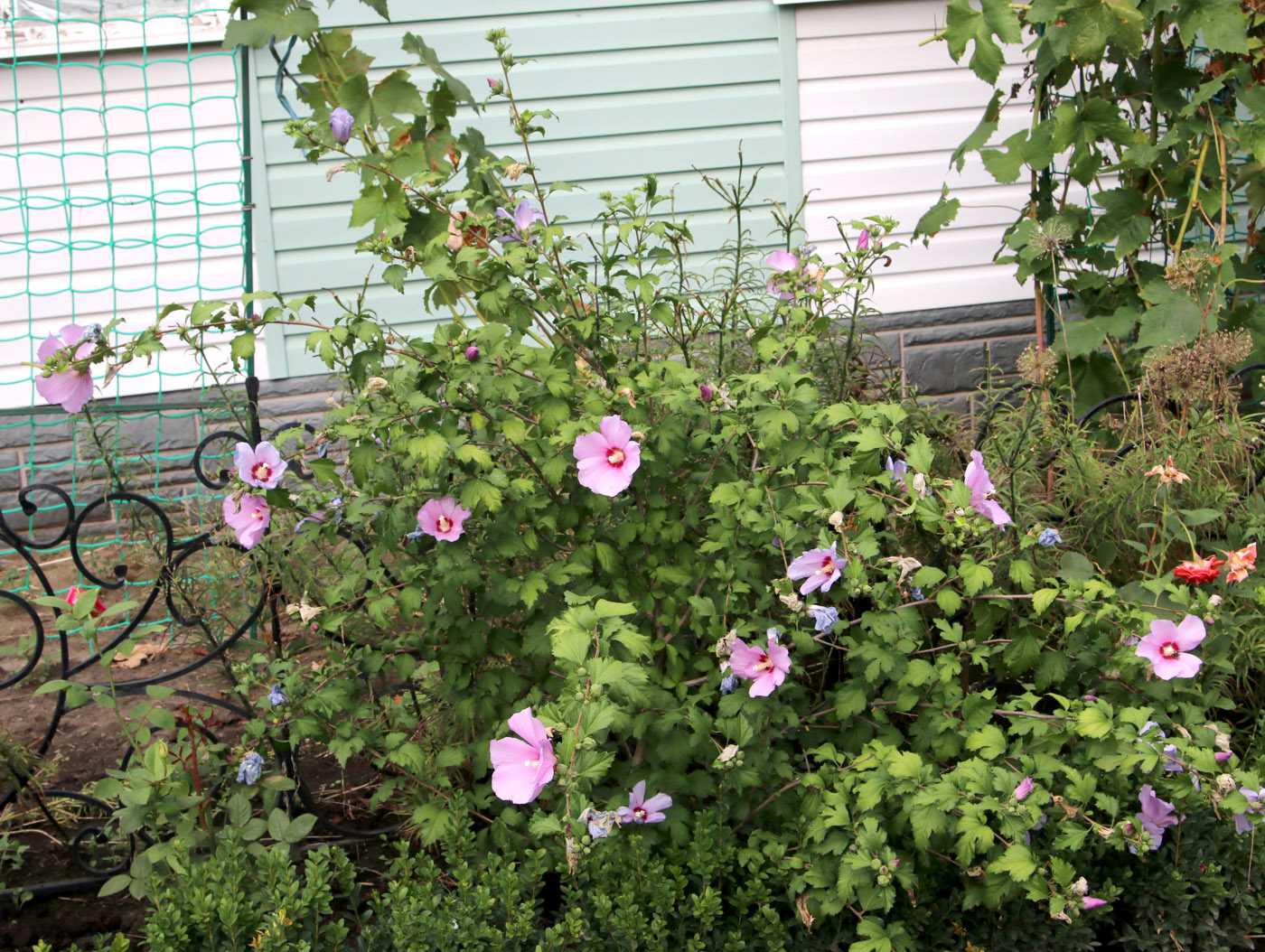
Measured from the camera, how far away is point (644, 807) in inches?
54.6

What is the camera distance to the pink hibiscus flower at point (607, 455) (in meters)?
1.34

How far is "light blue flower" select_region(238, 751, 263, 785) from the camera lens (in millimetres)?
1521

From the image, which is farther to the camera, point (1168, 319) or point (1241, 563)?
point (1168, 319)

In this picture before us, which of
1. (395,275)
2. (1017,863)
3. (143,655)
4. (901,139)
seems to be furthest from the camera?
(901,139)

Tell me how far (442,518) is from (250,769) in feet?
1.70

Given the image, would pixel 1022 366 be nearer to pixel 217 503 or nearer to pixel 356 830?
pixel 356 830

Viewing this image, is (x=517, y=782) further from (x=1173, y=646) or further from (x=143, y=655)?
(x=143, y=655)

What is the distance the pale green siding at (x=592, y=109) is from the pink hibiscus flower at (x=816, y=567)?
2974 mm

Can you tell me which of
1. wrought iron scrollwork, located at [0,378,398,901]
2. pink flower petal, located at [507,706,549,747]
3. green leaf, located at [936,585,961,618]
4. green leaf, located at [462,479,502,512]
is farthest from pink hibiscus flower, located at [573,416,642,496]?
wrought iron scrollwork, located at [0,378,398,901]

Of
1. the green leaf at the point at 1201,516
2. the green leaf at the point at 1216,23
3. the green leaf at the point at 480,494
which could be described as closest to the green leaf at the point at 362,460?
the green leaf at the point at 480,494

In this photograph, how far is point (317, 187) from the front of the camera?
12.9 feet

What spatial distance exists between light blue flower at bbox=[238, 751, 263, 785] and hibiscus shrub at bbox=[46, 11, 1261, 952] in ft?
0.14

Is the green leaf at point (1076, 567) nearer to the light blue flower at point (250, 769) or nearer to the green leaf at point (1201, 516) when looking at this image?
the green leaf at point (1201, 516)

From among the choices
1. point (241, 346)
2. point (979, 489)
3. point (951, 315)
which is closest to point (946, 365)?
point (951, 315)
